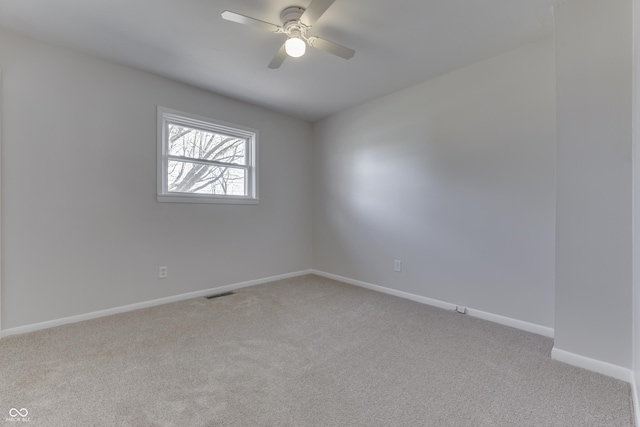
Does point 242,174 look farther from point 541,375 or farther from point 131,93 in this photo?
point 541,375

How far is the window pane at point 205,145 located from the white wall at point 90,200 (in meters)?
0.23

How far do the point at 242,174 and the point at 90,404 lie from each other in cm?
277

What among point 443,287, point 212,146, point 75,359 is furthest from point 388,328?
point 212,146

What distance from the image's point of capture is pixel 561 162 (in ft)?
6.11

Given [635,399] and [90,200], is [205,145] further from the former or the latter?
[635,399]

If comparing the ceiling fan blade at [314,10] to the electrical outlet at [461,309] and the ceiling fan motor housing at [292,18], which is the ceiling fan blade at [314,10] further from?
the electrical outlet at [461,309]

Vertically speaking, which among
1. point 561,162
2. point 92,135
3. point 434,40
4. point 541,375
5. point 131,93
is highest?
point 434,40

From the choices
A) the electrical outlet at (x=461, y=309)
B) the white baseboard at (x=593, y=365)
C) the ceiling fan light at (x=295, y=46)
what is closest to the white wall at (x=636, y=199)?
the white baseboard at (x=593, y=365)

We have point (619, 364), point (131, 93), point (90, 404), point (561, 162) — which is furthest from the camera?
point (131, 93)

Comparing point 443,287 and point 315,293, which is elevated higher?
point 443,287

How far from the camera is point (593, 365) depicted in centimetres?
175

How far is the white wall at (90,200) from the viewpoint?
88.7 inches

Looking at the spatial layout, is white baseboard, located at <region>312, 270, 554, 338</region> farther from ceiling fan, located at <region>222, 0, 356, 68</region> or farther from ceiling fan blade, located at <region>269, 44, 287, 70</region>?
ceiling fan blade, located at <region>269, 44, 287, 70</region>

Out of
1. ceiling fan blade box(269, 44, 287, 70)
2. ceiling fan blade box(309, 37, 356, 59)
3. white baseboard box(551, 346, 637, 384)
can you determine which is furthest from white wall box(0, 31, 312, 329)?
white baseboard box(551, 346, 637, 384)
